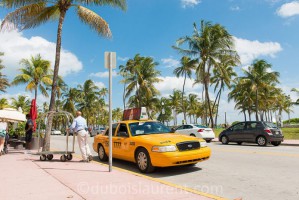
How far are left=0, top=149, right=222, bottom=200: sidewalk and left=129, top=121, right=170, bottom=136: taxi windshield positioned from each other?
160cm

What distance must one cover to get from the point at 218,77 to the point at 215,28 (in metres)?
17.9

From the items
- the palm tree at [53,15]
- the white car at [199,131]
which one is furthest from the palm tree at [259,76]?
the palm tree at [53,15]

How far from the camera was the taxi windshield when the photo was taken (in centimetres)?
893

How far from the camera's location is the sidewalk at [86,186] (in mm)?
5113

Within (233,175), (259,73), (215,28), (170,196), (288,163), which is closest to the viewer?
(170,196)

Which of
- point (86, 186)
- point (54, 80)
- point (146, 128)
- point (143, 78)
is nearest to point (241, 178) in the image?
point (146, 128)

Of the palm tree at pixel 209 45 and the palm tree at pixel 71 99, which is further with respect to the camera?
the palm tree at pixel 71 99

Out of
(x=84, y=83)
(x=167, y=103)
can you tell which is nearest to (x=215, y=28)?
(x=84, y=83)

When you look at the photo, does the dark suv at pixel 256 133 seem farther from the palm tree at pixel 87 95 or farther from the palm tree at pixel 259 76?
the palm tree at pixel 87 95

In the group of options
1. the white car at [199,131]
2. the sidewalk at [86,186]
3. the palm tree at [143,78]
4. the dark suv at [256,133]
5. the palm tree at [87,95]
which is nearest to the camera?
the sidewalk at [86,186]

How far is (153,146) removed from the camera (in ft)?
24.6

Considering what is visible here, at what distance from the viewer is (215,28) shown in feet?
115

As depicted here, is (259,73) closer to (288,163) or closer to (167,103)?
(167,103)

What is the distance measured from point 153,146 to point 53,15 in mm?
10402
